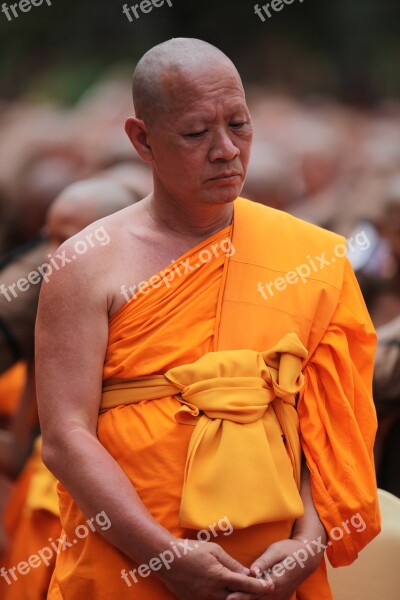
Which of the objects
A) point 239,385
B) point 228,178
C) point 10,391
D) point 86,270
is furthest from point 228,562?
point 10,391

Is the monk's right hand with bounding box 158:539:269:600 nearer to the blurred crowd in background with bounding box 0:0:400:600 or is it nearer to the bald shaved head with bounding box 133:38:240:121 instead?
the bald shaved head with bounding box 133:38:240:121

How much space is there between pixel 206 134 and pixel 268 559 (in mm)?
1110

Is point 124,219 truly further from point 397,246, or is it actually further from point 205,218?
point 397,246

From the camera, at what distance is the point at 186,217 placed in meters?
3.63

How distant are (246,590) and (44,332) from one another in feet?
2.79

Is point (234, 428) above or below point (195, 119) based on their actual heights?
below

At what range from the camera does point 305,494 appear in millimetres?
3600

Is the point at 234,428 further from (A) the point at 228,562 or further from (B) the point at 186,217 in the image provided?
(B) the point at 186,217

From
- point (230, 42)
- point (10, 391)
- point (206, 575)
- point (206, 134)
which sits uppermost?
point (206, 134)

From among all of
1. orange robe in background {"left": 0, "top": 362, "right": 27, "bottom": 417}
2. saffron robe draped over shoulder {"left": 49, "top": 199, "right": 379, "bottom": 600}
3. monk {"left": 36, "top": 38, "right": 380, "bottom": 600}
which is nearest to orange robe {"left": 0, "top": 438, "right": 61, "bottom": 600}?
orange robe in background {"left": 0, "top": 362, "right": 27, "bottom": 417}

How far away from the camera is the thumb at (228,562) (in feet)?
11.2

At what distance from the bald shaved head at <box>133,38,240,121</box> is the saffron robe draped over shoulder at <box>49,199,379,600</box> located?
41 centimetres

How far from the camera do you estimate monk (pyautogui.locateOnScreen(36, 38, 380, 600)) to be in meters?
3.43

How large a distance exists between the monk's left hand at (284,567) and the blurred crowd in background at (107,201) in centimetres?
155
